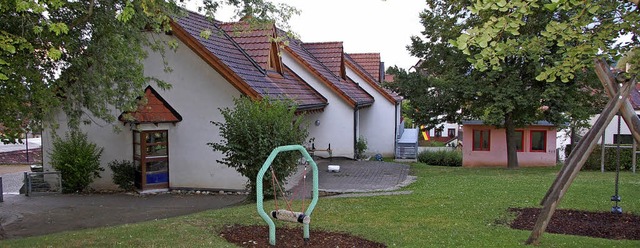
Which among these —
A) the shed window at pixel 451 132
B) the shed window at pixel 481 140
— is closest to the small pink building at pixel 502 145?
the shed window at pixel 481 140

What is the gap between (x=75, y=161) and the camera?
48.6 feet

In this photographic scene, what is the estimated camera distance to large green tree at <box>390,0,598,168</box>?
18125mm

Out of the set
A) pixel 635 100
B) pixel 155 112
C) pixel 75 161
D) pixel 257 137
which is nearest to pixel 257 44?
pixel 155 112

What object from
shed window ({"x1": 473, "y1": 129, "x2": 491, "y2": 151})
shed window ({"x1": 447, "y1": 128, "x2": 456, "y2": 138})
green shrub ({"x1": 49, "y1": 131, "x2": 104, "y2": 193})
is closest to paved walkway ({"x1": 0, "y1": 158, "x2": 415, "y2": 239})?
green shrub ({"x1": 49, "y1": 131, "x2": 104, "y2": 193})

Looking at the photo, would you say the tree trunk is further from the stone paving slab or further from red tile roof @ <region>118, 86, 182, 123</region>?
red tile roof @ <region>118, 86, 182, 123</region>

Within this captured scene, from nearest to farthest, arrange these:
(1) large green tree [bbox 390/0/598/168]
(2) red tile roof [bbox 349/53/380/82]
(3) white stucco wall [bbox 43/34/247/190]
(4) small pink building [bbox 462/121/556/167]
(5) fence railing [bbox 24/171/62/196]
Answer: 1. (3) white stucco wall [bbox 43/34/247/190]
2. (5) fence railing [bbox 24/171/62/196]
3. (1) large green tree [bbox 390/0/598/168]
4. (4) small pink building [bbox 462/121/556/167]
5. (2) red tile roof [bbox 349/53/380/82]

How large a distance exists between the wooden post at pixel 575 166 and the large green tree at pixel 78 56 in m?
5.54

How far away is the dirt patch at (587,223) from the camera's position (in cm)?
765

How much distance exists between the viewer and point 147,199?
13.7m

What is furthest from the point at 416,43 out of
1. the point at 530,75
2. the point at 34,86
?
the point at 34,86

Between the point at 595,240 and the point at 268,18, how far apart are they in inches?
260

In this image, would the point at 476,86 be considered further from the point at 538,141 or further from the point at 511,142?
the point at 538,141

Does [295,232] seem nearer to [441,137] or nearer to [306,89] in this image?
[306,89]

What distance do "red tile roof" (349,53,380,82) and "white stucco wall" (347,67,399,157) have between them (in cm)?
445
